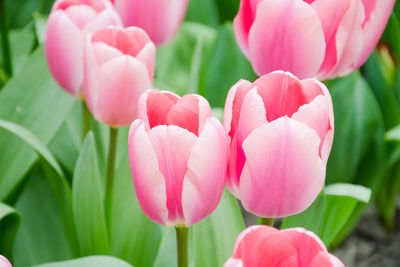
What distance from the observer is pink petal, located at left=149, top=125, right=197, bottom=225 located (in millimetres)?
523

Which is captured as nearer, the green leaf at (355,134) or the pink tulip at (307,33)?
the pink tulip at (307,33)

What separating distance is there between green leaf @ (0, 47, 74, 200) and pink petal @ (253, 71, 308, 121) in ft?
1.43

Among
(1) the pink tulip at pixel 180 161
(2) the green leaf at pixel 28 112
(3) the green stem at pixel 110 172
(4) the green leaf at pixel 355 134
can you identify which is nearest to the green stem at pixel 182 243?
(1) the pink tulip at pixel 180 161

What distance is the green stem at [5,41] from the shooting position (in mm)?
1137

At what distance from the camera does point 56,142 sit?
102cm

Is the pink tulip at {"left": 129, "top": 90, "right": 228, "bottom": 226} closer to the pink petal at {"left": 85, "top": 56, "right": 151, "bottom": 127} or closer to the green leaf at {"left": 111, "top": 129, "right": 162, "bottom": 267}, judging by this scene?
the pink petal at {"left": 85, "top": 56, "right": 151, "bottom": 127}

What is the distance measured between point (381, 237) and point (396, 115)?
295 mm

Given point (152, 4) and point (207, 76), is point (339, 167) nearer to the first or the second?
point (207, 76)

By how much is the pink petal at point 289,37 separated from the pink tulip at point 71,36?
21 centimetres

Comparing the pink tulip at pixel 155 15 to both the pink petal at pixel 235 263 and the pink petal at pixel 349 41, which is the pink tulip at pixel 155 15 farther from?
the pink petal at pixel 235 263

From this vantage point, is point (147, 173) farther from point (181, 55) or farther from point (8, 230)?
point (181, 55)

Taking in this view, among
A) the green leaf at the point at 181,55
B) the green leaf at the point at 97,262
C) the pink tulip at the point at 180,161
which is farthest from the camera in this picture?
the green leaf at the point at 181,55

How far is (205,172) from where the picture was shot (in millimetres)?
523

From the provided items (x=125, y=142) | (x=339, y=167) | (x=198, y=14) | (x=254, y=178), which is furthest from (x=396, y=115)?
(x=254, y=178)
